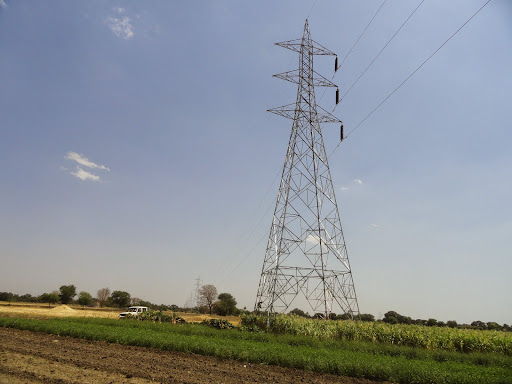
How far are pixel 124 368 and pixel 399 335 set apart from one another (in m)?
19.6

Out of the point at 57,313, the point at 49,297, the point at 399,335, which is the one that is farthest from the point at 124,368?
the point at 49,297

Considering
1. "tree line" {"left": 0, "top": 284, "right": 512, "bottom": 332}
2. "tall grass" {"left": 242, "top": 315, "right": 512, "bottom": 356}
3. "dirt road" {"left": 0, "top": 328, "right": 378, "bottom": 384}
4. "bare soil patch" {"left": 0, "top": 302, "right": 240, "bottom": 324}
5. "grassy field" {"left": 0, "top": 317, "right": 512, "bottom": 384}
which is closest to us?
"dirt road" {"left": 0, "top": 328, "right": 378, "bottom": 384}

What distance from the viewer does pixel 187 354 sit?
15766mm

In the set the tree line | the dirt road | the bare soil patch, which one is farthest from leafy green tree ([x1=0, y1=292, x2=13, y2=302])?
the dirt road

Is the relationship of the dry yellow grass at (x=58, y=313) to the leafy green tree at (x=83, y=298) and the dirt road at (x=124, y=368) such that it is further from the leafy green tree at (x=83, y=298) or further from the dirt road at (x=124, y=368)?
the leafy green tree at (x=83, y=298)

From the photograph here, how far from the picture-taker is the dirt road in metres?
10.4

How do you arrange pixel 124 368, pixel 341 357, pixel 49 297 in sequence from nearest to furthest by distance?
1. pixel 124 368
2. pixel 341 357
3. pixel 49 297

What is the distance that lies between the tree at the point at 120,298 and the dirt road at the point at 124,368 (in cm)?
8742

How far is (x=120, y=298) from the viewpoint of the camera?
95.6 meters

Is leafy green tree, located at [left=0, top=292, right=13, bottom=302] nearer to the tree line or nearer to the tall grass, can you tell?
the tree line

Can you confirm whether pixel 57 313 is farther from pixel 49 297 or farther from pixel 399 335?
pixel 49 297

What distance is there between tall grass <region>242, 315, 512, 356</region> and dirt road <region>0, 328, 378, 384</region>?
11936 millimetres

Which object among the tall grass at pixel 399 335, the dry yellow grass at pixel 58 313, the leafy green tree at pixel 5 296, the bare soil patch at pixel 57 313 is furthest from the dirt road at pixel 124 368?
the leafy green tree at pixel 5 296

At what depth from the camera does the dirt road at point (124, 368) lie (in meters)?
10.4
